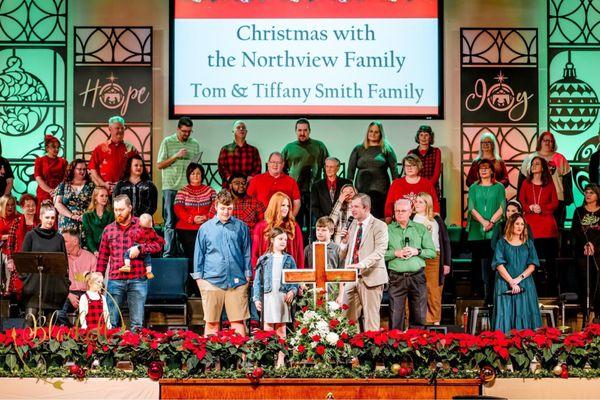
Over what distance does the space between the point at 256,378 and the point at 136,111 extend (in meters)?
7.22

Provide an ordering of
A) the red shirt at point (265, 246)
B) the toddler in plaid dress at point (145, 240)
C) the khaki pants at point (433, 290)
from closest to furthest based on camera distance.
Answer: the toddler in plaid dress at point (145, 240)
the red shirt at point (265, 246)
the khaki pants at point (433, 290)

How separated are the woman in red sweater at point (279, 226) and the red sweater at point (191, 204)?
4.60ft

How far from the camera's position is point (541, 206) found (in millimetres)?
11867

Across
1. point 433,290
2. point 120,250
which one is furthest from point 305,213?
point 120,250

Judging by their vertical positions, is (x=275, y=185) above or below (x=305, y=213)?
above

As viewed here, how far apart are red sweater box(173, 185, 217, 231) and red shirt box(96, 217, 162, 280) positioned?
1.74 meters

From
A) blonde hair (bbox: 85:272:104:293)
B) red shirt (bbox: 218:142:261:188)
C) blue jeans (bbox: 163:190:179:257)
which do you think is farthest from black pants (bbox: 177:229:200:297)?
blonde hair (bbox: 85:272:104:293)

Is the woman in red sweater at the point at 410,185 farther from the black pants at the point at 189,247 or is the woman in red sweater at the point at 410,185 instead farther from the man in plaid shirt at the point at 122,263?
the man in plaid shirt at the point at 122,263

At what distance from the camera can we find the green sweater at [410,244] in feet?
32.7

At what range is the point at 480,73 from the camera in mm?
14273

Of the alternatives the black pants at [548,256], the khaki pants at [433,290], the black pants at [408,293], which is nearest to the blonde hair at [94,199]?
the black pants at [408,293]

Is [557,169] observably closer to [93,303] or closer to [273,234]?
[273,234]

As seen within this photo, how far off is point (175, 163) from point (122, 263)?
116 inches

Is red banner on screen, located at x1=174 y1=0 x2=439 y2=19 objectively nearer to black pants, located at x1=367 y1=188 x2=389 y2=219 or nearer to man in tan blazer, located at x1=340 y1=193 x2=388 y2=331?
black pants, located at x1=367 y1=188 x2=389 y2=219
